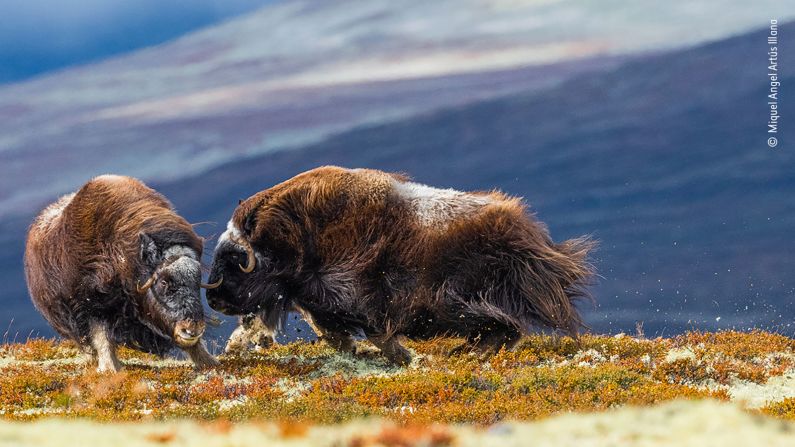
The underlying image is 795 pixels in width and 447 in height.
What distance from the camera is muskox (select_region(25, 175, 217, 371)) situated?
373 inches

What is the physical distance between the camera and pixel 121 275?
9664 mm

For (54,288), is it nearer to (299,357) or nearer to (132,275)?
(132,275)

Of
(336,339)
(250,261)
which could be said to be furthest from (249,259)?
(336,339)

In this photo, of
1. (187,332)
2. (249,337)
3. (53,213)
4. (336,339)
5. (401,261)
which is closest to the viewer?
(187,332)

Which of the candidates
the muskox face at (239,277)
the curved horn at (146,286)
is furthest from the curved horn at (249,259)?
the curved horn at (146,286)

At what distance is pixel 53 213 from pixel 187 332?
8.53 feet

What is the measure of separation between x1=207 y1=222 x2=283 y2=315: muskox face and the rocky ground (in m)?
0.59

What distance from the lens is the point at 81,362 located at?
35.9 feet

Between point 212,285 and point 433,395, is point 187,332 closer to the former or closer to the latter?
point 212,285

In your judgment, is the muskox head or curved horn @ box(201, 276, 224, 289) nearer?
the muskox head

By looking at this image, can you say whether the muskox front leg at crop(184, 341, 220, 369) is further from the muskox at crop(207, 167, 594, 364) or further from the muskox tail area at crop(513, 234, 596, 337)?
the muskox tail area at crop(513, 234, 596, 337)

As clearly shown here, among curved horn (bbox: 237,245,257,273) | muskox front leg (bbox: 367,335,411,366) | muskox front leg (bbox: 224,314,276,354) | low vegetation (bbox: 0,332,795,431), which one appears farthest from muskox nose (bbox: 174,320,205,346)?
muskox front leg (bbox: 367,335,411,366)

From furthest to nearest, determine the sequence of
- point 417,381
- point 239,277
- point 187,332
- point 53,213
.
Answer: point 53,213 < point 239,277 < point 187,332 < point 417,381

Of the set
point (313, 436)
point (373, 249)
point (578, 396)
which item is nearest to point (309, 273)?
point (373, 249)
